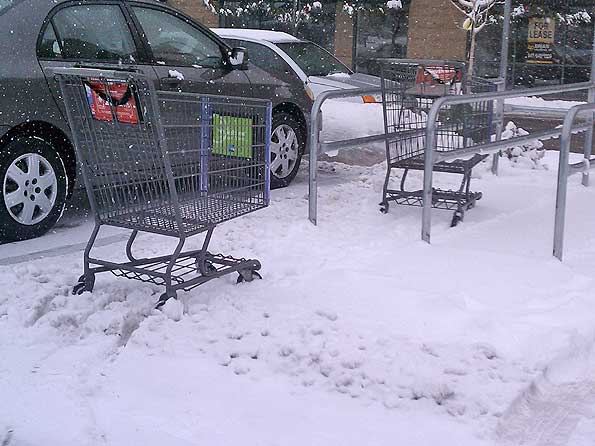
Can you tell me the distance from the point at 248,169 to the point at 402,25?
19671 mm

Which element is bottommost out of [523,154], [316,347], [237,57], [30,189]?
[316,347]

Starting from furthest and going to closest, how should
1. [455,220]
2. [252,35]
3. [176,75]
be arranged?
1. [252,35]
2. [176,75]
3. [455,220]

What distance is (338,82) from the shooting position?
12336mm

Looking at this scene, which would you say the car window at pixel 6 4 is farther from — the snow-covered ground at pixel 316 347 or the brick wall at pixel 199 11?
the brick wall at pixel 199 11

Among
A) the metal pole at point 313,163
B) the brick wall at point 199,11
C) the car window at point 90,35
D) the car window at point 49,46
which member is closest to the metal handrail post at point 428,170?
the metal pole at point 313,163

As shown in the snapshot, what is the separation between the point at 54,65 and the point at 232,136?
82.8 inches

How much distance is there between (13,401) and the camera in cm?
353

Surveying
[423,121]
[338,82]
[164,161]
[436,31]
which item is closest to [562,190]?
[423,121]

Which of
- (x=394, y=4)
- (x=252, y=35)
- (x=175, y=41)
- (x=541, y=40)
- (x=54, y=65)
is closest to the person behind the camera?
(x=54, y=65)

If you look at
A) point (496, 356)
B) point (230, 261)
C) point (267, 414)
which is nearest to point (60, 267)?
point (230, 261)

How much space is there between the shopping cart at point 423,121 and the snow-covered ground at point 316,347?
34.4 inches

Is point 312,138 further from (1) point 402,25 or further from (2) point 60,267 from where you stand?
(1) point 402,25

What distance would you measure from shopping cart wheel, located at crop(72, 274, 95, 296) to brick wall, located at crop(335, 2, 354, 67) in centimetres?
2023

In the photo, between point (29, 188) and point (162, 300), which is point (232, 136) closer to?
point (162, 300)
